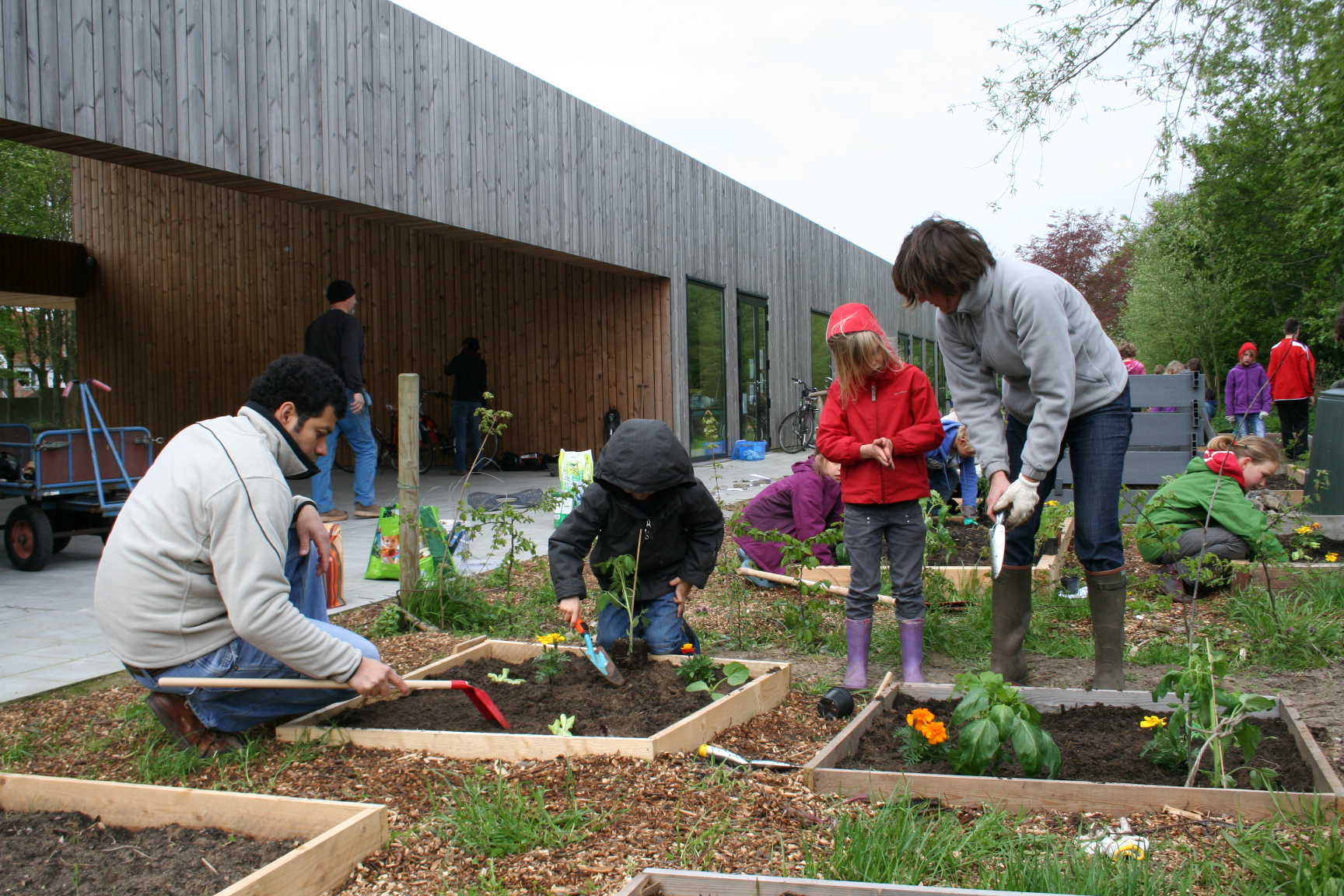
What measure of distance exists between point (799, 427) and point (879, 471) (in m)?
13.8

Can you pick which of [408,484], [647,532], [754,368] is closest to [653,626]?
[647,532]

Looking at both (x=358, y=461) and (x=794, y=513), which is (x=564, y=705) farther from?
(x=358, y=461)

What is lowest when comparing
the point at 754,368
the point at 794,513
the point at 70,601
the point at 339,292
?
the point at 70,601

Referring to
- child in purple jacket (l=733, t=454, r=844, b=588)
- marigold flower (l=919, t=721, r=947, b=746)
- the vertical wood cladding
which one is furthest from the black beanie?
the vertical wood cladding

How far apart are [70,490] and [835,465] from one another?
15.0 ft

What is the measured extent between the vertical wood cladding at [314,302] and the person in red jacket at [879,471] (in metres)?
9.92

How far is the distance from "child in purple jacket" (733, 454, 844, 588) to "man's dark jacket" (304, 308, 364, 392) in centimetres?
373

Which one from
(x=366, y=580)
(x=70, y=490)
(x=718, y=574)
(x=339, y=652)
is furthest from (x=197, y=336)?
(x=339, y=652)

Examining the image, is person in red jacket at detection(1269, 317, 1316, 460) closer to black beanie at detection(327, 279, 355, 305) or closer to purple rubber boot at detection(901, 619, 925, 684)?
purple rubber boot at detection(901, 619, 925, 684)

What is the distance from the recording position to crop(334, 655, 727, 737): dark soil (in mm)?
2779

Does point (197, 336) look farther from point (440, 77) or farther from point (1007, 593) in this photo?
point (1007, 593)

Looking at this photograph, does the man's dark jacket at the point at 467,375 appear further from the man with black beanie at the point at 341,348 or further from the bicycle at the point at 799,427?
the bicycle at the point at 799,427

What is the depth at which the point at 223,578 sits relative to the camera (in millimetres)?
2336

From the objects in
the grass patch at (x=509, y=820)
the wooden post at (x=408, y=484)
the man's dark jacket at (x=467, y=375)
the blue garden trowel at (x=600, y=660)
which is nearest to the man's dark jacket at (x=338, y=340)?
the wooden post at (x=408, y=484)
